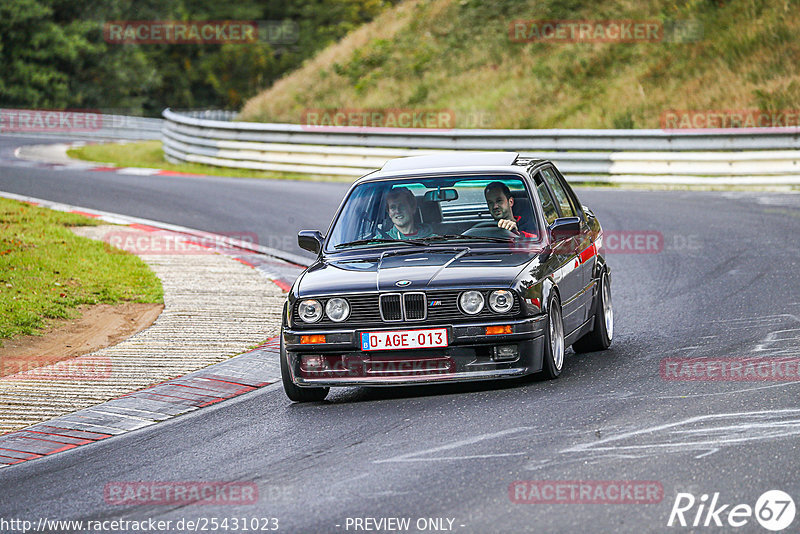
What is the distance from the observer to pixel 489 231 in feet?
29.3


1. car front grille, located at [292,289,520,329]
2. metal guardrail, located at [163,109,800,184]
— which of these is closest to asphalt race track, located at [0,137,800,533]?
car front grille, located at [292,289,520,329]

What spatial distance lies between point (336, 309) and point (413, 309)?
0.53 metres

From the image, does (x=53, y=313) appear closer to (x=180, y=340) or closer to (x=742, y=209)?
(x=180, y=340)

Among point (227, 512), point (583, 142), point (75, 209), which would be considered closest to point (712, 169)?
point (583, 142)

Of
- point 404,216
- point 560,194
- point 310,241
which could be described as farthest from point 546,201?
point 310,241

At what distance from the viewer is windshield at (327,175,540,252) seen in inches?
352

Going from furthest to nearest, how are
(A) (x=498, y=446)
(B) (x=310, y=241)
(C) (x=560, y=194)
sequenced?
(C) (x=560, y=194)
(B) (x=310, y=241)
(A) (x=498, y=446)

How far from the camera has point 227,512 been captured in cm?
588

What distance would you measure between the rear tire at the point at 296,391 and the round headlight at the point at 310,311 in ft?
0.98

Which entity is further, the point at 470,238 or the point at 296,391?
the point at 470,238

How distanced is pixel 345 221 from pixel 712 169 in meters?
13.8

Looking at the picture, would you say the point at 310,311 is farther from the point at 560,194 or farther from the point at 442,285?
the point at 560,194

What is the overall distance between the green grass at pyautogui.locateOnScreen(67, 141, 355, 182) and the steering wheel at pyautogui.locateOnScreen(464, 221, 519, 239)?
1621 centimetres

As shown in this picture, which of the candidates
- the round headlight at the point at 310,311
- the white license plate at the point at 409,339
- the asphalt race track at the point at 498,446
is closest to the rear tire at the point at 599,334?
the asphalt race track at the point at 498,446
